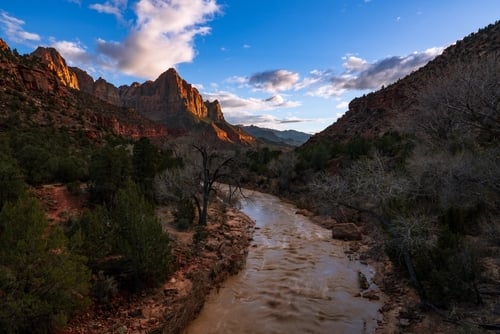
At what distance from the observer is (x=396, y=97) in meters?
50.9

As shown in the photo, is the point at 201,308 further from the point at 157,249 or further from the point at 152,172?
the point at 152,172

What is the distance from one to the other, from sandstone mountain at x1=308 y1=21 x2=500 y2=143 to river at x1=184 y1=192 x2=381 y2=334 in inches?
844

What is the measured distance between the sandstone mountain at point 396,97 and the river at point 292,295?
844 inches

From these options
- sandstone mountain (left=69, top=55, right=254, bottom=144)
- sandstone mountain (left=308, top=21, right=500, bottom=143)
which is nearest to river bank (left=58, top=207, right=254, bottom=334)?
sandstone mountain (left=308, top=21, right=500, bottom=143)

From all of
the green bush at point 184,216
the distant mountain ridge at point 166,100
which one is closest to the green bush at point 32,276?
the green bush at point 184,216

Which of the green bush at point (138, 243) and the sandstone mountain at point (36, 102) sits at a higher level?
the sandstone mountain at point (36, 102)

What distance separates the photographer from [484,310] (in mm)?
6430

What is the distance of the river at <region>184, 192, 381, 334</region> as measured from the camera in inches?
296

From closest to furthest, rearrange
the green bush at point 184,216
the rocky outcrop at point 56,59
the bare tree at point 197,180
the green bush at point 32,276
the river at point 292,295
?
the green bush at point 32,276
the river at point 292,295
the green bush at point 184,216
the bare tree at point 197,180
the rocky outcrop at point 56,59

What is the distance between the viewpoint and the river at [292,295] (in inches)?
296

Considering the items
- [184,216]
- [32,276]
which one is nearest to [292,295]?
[32,276]

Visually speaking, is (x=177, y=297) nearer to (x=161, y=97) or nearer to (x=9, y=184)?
(x=9, y=184)

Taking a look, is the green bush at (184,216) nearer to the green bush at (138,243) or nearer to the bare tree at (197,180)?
the bare tree at (197,180)

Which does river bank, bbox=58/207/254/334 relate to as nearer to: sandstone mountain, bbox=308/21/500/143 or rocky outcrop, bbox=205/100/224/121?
sandstone mountain, bbox=308/21/500/143
